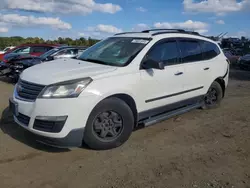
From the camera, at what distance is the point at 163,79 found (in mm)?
4570

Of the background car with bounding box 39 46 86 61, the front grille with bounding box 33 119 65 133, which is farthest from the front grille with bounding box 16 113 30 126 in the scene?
the background car with bounding box 39 46 86 61

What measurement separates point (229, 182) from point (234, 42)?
109 feet

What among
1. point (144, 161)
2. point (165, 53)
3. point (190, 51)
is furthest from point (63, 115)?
point (190, 51)

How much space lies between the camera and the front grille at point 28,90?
3.63 m

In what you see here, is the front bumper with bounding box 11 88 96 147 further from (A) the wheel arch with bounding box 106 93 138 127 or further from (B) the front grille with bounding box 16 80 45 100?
(A) the wheel arch with bounding box 106 93 138 127

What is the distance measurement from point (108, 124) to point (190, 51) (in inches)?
97.3

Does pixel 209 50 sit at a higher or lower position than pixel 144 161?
higher

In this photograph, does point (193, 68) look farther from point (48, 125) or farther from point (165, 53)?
point (48, 125)

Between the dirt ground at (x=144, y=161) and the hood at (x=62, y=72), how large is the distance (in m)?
1.04

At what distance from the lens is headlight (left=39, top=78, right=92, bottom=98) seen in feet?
11.5

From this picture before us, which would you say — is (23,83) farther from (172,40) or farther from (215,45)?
(215,45)

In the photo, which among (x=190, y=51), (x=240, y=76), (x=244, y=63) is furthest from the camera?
(x=244, y=63)

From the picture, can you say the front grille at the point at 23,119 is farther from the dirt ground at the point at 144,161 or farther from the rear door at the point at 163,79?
the rear door at the point at 163,79

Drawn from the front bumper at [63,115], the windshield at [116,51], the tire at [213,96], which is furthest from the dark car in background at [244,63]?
the front bumper at [63,115]
